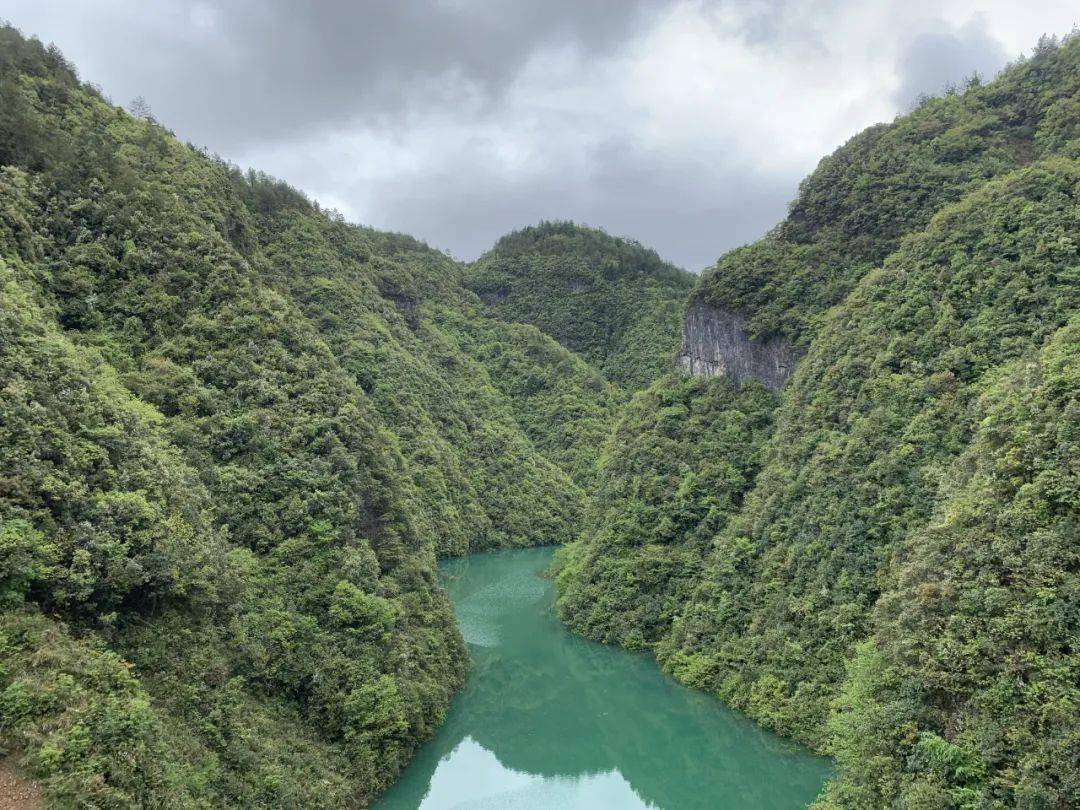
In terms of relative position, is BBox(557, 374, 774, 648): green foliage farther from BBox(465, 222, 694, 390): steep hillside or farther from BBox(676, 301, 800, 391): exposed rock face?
BBox(465, 222, 694, 390): steep hillside

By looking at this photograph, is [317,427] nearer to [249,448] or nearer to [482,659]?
[249,448]

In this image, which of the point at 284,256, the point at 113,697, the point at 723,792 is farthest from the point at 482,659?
the point at 284,256

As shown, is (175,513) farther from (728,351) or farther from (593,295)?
(593,295)

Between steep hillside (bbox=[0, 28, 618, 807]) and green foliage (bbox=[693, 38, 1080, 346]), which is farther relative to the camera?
green foliage (bbox=[693, 38, 1080, 346])

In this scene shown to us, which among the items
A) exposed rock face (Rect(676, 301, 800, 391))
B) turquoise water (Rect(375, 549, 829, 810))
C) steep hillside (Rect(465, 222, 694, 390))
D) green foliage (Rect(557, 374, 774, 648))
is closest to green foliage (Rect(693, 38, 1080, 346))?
exposed rock face (Rect(676, 301, 800, 391))

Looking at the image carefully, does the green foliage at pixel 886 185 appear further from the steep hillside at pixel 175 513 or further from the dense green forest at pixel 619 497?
the steep hillside at pixel 175 513

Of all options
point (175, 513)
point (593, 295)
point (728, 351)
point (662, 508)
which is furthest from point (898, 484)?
point (593, 295)
